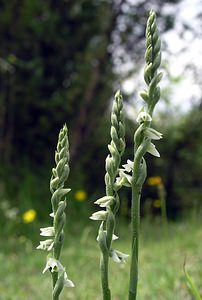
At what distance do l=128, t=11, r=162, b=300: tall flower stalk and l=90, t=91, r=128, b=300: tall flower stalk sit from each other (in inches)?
0.8

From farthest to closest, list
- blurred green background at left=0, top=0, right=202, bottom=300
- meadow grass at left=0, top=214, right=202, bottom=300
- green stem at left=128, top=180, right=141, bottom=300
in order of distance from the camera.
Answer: blurred green background at left=0, top=0, right=202, bottom=300, meadow grass at left=0, top=214, right=202, bottom=300, green stem at left=128, top=180, right=141, bottom=300

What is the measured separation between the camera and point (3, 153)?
8.58 m

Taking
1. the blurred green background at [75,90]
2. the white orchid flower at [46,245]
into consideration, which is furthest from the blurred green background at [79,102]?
the white orchid flower at [46,245]

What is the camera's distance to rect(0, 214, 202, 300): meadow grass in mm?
2627

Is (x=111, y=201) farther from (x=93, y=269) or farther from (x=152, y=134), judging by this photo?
(x=93, y=269)

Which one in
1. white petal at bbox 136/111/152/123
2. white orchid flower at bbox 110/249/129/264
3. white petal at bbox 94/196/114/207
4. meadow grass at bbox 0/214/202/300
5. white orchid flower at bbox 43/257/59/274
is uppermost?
white petal at bbox 136/111/152/123

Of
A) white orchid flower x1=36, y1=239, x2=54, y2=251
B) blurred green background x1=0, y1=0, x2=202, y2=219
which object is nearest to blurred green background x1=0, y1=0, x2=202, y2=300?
blurred green background x1=0, y1=0, x2=202, y2=219

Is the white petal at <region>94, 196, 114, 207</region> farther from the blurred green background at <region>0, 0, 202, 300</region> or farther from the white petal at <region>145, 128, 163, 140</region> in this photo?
the blurred green background at <region>0, 0, 202, 300</region>

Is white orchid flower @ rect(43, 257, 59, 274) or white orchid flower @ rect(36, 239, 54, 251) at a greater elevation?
white orchid flower @ rect(36, 239, 54, 251)

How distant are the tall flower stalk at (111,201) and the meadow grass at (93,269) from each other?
1438 mm

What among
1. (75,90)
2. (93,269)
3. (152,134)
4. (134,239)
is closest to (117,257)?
(134,239)

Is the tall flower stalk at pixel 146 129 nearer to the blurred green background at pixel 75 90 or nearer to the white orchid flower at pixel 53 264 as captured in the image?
the white orchid flower at pixel 53 264

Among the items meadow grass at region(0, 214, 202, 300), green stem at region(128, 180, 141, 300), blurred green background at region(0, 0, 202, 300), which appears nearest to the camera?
green stem at region(128, 180, 141, 300)

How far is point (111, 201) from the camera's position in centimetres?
62
